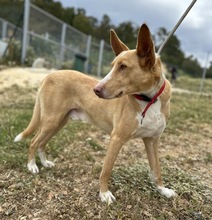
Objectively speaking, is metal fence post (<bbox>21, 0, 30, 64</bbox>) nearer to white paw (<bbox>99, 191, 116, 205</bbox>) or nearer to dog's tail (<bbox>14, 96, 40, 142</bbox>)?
dog's tail (<bbox>14, 96, 40, 142</bbox>)

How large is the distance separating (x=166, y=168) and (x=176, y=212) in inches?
44.6

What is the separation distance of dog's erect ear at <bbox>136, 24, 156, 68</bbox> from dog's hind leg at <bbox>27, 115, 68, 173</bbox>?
61.6 inches

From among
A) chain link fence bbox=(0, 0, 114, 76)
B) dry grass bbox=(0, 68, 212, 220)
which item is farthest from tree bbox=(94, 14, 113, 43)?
dry grass bbox=(0, 68, 212, 220)

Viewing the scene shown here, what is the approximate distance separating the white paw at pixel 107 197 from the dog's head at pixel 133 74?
112cm

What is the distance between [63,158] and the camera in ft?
16.6

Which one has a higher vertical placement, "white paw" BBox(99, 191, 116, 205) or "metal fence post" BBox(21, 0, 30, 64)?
"metal fence post" BBox(21, 0, 30, 64)

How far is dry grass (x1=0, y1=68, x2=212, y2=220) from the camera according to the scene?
364 cm

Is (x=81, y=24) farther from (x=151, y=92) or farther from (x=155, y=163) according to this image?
(x=151, y=92)

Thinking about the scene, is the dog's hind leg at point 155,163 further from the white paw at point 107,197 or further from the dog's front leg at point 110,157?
the white paw at point 107,197

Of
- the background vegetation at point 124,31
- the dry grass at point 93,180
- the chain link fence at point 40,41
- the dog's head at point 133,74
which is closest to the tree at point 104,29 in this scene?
the background vegetation at point 124,31

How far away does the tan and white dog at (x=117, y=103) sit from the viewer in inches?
130

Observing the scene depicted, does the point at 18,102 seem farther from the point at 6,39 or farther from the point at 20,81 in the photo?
the point at 6,39

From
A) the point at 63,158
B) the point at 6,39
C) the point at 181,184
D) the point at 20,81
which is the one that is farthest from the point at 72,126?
the point at 6,39

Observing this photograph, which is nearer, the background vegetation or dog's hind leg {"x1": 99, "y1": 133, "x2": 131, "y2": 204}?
dog's hind leg {"x1": 99, "y1": 133, "x2": 131, "y2": 204}
